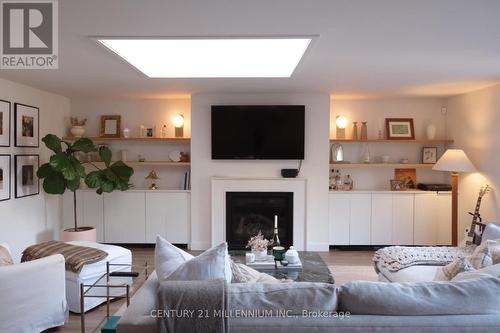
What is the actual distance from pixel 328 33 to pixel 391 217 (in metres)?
3.59

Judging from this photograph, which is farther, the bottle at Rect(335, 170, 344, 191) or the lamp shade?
the bottle at Rect(335, 170, 344, 191)

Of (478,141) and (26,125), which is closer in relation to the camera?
(26,125)

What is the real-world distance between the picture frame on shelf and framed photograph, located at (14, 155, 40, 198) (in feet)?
0.41

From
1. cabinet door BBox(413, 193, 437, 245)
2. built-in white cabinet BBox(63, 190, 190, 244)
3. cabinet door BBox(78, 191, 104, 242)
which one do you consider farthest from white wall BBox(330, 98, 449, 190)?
Result: cabinet door BBox(78, 191, 104, 242)

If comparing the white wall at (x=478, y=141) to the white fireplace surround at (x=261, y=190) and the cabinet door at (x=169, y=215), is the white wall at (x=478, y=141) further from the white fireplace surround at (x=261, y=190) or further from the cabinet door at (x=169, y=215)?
the cabinet door at (x=169, y=215)

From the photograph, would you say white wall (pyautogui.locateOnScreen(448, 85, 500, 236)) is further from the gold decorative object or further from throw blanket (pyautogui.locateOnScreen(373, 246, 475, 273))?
the gold decorative object

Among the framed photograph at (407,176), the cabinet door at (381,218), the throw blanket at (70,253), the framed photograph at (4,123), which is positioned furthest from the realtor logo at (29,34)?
the framed photograph at (407,176)

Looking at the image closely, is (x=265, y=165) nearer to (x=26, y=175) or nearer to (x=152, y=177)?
(x=152, y=177)

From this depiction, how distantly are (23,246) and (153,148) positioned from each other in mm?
2209

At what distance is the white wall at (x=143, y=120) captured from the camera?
5.55 meters

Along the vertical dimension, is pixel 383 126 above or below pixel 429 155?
above

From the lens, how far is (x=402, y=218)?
5191 millimetres

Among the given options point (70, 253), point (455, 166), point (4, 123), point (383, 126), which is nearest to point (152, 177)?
point (4, 123)

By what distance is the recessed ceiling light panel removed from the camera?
289 cm
